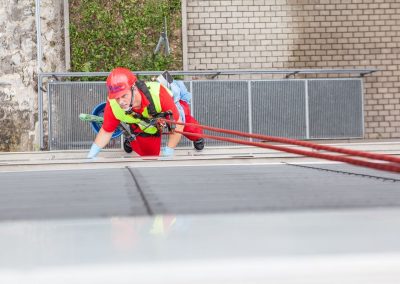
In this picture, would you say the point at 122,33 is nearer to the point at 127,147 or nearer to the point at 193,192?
the point at 127,147

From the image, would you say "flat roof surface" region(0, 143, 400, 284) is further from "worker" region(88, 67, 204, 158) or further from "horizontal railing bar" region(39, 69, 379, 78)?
"horizontal railing bar" region(39, 69, 379, 78)

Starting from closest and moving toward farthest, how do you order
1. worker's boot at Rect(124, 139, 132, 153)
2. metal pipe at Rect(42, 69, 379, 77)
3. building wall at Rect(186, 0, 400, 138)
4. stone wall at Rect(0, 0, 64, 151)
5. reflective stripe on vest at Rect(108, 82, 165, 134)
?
reflective stripe on vest at Rect(108, 82, 165, 134) < worker's boot at Rect(124, 139, 132, 153) < metal pipe at Rect(42, 69, 379, 77) < stone wall at Rect(0, 0, 64, 151) < building wall at Rect(186, 0, 400, 138)

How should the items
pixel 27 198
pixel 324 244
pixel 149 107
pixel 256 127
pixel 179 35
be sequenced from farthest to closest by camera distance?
pixel 179 35, pixel 256 127, pixel 149 107, pixel 27 198, pixel 324 244

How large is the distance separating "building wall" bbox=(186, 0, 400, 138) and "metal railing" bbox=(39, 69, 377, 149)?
1033mm

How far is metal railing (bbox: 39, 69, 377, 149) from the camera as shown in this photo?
30.2ft

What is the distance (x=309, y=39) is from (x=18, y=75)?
489 cm

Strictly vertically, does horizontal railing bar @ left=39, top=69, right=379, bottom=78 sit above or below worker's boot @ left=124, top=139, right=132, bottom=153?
above

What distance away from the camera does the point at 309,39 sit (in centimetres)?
1059

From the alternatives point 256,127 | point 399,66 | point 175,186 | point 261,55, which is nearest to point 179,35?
point 261,55

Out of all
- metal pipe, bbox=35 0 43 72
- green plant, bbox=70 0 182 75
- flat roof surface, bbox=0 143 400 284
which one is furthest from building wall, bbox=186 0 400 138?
flat roof surface, bbox=0 143 400 284

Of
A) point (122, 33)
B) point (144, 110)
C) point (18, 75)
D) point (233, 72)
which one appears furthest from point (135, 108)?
point (122, 33)

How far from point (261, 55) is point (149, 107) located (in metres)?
4.96

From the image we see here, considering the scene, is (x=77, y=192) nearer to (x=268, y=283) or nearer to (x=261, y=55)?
(x=268, y=283)

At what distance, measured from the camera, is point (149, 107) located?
5977 millimetres
